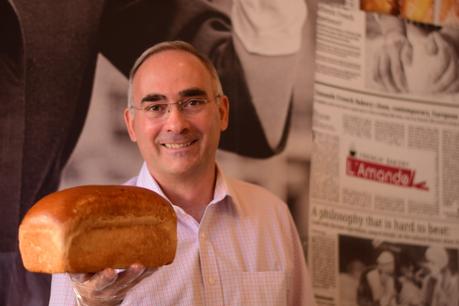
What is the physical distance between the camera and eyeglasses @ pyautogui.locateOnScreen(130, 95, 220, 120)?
135 cm

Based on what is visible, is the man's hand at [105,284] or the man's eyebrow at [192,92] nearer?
the man's hand at [105,284]

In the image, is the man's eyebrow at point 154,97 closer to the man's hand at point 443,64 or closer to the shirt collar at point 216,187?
the shirt collar at point 216,187

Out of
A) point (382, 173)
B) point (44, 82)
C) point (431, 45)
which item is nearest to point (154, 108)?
point (44, 82)

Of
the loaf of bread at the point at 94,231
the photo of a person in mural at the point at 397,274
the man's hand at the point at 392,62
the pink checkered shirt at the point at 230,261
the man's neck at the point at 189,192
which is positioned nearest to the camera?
the loaf of bread at the point at 94,231

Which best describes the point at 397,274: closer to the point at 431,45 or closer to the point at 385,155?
the point at 385,155

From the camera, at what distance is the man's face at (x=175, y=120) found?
134 centimetres

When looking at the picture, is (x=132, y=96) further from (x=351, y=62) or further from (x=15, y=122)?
(x=351, y=62)

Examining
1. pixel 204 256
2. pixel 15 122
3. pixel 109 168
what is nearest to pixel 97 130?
pixel 109 168

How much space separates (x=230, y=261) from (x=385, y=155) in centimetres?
83

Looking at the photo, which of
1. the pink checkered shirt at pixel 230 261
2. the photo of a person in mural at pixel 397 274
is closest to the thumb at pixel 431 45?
the photo of a person in mural at pixel 397 274

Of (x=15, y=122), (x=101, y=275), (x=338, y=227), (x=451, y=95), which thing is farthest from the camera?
(x=451, y=95)

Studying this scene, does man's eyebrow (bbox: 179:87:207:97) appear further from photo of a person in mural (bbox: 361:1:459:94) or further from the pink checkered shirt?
photo of a person in mural (bbox: 361:1:459:94)

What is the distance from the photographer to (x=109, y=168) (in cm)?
161

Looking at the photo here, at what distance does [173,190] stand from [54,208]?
41 cm
